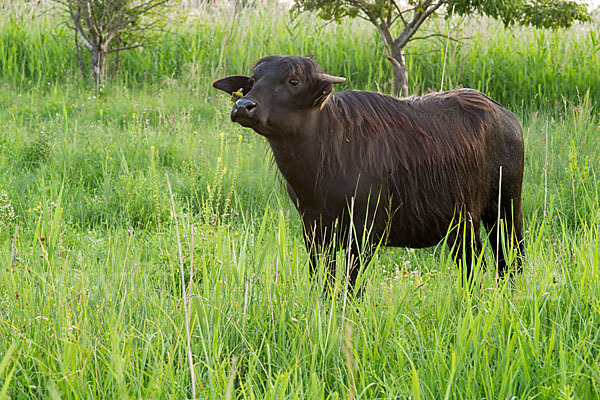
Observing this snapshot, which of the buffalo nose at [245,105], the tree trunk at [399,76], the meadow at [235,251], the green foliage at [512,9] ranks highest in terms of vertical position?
the green foliage at [512,9]

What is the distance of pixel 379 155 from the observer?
139 inches

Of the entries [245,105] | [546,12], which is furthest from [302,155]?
[546,12]

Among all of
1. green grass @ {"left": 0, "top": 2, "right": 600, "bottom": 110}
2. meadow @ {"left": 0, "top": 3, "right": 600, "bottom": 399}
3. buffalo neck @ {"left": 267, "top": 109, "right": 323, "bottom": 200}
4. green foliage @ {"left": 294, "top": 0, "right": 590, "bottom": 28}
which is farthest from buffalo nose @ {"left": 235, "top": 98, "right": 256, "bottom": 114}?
green grass @ {"left": 0, "top": 2, "right": 600, "bottom": 110}

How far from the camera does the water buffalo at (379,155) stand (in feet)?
10.7

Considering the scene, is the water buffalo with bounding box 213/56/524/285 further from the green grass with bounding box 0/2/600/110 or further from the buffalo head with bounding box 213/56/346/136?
the green grass with bounding box 0/2/600/110

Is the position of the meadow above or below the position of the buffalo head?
below

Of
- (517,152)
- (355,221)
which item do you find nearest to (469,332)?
(355,221)

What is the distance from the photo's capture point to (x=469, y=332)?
2.48m

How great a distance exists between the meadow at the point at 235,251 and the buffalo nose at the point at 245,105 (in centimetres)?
52

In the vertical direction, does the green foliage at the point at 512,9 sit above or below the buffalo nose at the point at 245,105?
above

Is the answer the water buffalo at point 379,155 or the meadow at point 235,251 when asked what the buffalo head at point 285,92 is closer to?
the water buffalo at point 379,155

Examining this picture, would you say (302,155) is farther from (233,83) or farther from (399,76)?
(399,76)

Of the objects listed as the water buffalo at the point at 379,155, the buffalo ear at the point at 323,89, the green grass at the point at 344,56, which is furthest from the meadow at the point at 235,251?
the buffalo ear at the point at 323,89

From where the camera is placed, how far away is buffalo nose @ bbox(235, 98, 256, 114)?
3002 mm
